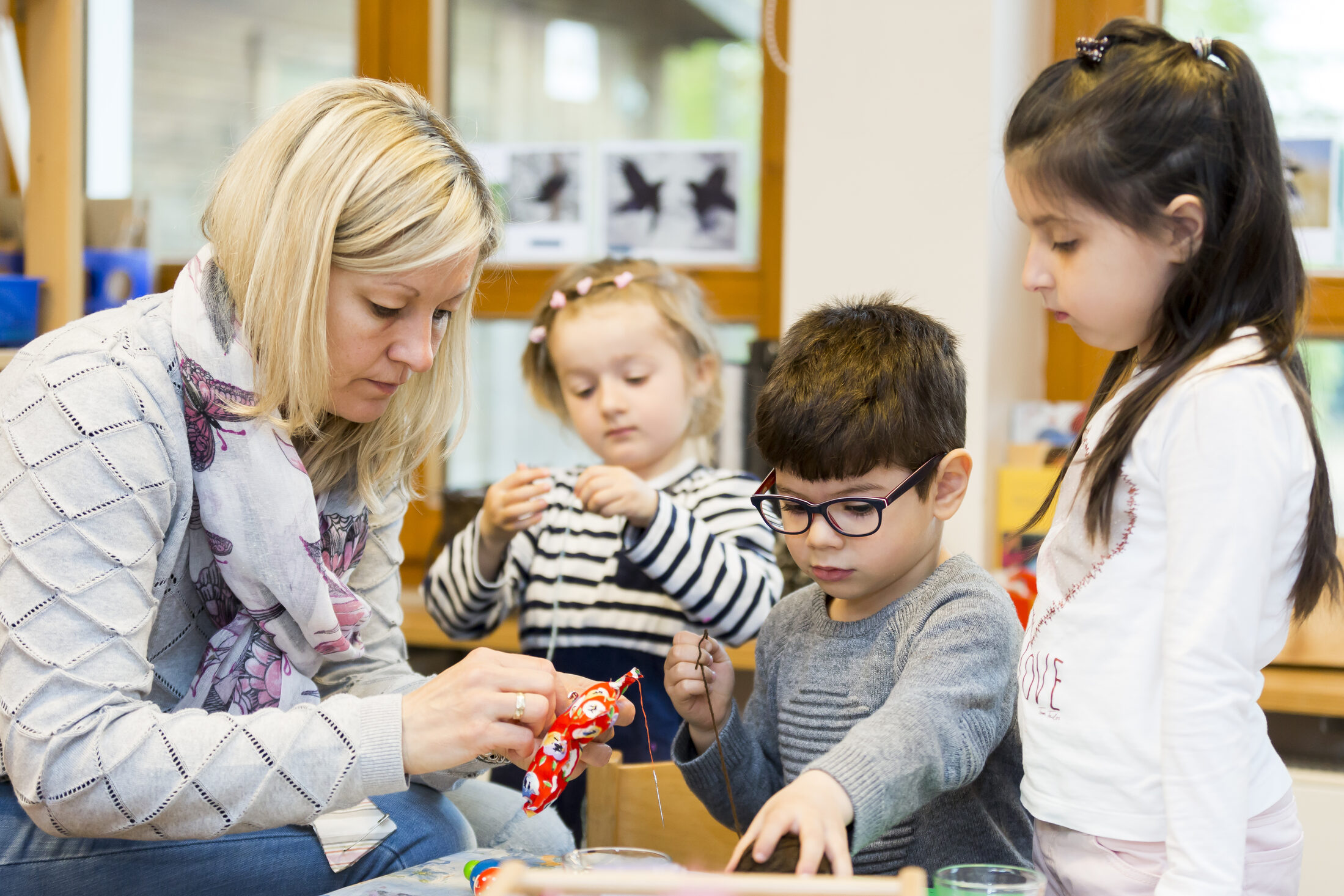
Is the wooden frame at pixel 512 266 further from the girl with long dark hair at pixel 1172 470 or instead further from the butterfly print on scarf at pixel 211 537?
the girl with long dark hair at pixel 1172 470

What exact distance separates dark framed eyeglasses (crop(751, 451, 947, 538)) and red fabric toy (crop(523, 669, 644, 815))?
212mm

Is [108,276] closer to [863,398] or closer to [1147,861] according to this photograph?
[863,398]

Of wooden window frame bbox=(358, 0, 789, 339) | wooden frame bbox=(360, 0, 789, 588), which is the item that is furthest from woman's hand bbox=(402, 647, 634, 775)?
wooden window frame bbox=(358, 0, 789, 339)

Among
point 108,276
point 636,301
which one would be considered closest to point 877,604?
point 636,301

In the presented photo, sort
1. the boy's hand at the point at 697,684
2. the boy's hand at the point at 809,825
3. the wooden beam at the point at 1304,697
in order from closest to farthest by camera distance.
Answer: the boy's hand at the point at 809,825
the boy's hand at the point at 697,684
the wooden beam at the point at 1304,697

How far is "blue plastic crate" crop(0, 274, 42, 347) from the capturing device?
69.4 inches

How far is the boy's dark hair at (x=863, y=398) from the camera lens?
1.02 meters

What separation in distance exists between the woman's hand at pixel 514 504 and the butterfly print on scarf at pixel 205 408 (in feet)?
1.60

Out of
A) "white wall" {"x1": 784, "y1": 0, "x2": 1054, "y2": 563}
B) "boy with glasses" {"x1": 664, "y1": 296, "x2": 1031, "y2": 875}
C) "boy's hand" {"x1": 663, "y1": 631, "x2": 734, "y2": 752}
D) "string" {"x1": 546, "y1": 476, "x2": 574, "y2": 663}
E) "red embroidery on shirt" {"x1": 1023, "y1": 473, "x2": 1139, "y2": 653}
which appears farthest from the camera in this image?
"white wall" {"x1": 784, "y1": 0, "x2": 1054, "y2": 563}

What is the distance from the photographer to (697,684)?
1.10 meters

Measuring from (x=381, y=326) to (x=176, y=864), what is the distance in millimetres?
498

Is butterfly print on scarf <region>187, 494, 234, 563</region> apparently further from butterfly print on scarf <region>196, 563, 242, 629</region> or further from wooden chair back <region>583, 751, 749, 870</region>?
wooden chair back <region>583, 751, 749, 870</region>

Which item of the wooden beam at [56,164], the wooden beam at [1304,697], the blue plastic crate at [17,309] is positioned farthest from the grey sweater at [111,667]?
the wooden beam at [1304,697]

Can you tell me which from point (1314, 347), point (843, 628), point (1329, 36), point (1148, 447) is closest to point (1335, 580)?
point (1148, 447)
